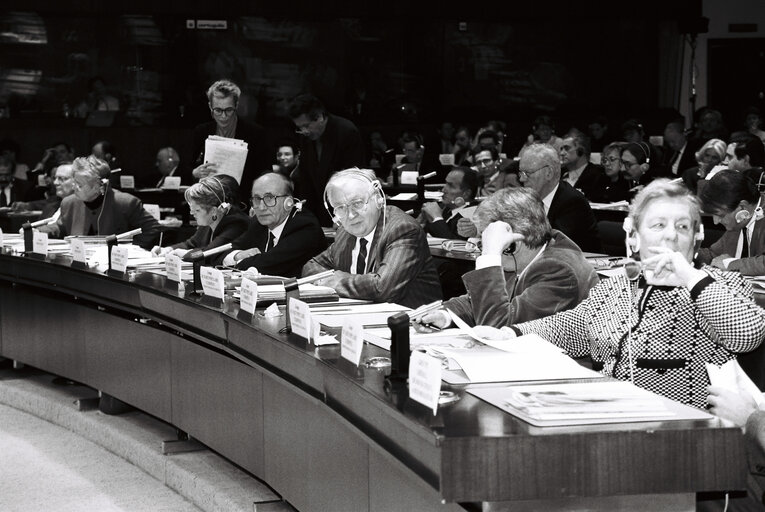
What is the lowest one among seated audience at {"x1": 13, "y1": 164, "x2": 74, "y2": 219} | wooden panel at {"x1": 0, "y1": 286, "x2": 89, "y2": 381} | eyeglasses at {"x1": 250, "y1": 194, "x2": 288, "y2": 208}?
wooden panel at {"x1": 0, "y1": 286, "x2": 89, "y2": 381}

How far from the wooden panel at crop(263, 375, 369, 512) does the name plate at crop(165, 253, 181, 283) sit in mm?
947

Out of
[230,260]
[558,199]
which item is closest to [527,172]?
[558,199]

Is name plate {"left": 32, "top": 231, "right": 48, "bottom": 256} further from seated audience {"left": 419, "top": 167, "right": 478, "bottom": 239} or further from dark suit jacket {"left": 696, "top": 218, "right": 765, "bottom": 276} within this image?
dark suit jacket {"left": 696, "top": 218, "right": 765, "bottom": 276}

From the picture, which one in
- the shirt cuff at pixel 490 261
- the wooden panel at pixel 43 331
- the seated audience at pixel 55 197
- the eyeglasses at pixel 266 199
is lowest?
the wooden panel at pixel 43 331

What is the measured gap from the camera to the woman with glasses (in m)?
2.24

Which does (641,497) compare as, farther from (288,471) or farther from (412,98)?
(412,98)

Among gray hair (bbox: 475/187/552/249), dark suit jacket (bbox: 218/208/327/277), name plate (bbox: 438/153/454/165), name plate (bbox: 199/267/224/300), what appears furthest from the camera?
name plate (bbox: 438/153/454/165)

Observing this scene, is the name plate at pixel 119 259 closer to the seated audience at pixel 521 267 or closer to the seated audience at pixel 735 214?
the seated audience at pixel 521 267

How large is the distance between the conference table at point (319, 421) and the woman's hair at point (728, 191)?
8.24ft

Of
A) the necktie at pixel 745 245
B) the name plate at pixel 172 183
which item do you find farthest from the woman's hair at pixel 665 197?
the name plate at pixel 172 183

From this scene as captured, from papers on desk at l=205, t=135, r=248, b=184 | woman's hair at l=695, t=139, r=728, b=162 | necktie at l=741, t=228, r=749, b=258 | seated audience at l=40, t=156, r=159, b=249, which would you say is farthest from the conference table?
woman's hair at l=695, t=139, r=728, b=162

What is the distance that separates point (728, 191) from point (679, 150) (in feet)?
19.7

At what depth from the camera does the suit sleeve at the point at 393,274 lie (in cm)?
370

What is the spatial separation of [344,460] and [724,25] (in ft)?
44.0
